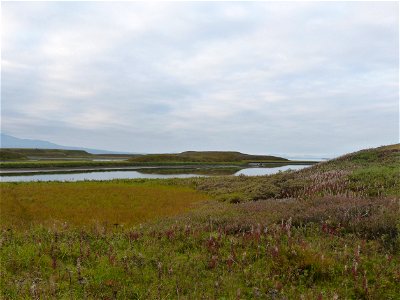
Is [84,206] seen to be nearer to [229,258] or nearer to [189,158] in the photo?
[229,258]

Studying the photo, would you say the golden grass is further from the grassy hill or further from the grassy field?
the grassy hill

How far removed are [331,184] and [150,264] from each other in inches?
599

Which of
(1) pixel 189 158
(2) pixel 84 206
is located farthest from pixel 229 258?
(1) pixel 189 158

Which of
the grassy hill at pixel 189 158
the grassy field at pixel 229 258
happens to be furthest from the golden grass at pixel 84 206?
the grassy hill at pixel 189 158

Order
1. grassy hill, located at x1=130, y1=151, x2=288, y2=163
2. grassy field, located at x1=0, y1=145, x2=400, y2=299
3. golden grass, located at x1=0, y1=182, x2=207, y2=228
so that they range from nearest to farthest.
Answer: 1. grassy field, located at x1=0, y1=145, x2=400, y2=299
2. golden grass, located at x1=0, y1=182, x2=207, y2=228
3. grassy hill, located at x1=130, y1=151, x2=288, y2=163

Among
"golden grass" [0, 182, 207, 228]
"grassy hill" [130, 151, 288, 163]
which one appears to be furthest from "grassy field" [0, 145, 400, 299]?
"grassy hill" [130, 151, 288, 163]

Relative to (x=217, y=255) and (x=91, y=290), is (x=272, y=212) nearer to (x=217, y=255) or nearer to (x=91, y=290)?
(x=217, y=255)

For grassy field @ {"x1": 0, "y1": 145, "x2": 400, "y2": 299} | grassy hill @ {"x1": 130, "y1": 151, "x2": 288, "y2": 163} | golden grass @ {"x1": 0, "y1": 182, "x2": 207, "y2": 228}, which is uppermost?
grassy hill @ {"x1": 130, "y1": 151, "x2": 288, "y2": 163}

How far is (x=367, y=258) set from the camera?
27.1 feet

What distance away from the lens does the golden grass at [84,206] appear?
16828mm

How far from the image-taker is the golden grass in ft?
55.2

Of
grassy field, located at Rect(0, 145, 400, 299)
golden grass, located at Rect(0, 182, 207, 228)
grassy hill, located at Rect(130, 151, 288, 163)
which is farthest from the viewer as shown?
grassy hill, located at Rect(130, 151, 288, 163)

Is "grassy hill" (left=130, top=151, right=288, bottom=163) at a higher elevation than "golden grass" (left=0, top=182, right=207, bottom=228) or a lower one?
higher

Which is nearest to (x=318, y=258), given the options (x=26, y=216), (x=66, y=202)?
(x=26, y=216)
